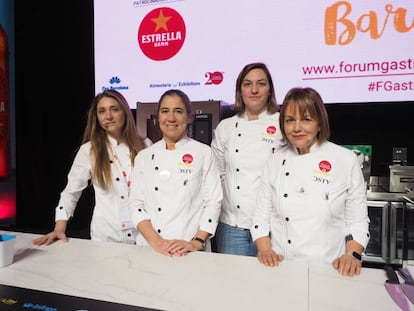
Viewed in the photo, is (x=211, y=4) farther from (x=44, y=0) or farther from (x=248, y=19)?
(x=44, y=0)

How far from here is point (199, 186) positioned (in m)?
1.48

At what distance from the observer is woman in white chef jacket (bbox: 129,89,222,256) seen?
1.43 metres

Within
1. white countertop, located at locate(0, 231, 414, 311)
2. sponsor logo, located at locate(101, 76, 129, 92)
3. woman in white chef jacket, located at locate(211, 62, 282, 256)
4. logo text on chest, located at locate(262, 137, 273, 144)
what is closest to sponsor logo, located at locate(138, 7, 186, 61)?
sponsor logo, located at locate(101, 76, 129, 92)

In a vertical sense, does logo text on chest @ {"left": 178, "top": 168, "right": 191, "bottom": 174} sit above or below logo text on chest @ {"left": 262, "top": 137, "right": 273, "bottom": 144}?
below

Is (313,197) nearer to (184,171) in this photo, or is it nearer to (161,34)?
(184,171)

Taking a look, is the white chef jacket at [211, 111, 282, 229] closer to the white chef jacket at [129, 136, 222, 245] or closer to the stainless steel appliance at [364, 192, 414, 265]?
the white chef jacket at [129, 136, 222, 245]

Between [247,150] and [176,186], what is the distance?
0.51m

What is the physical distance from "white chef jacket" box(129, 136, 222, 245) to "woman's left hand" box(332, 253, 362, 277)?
0.53 m

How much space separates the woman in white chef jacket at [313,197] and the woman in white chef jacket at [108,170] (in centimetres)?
68

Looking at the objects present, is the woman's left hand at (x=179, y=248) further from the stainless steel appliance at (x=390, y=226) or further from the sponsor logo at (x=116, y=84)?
the sponsor logo at (x=116, y=84)

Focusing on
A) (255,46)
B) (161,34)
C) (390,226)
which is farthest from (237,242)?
(161,34)

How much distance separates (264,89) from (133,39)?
1668 millimetres

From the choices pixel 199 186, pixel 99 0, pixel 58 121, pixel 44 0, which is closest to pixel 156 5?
pixel 99 0

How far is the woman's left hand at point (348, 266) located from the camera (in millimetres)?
965
